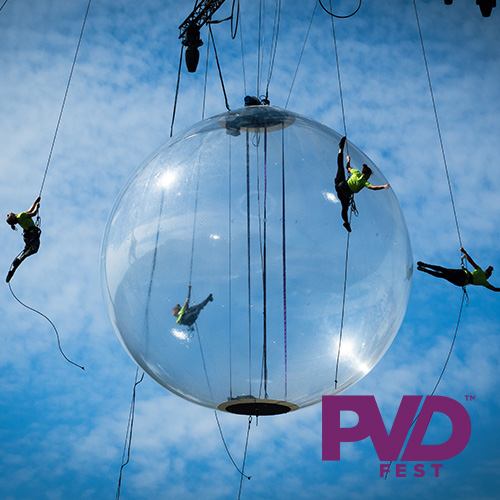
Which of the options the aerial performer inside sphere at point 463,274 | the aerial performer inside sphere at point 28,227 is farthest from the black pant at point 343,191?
the aerial performer inside sphere at point 28,227

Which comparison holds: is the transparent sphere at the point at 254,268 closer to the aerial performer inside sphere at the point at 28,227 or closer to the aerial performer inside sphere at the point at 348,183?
the aerial performer inside sphere at the point at 348,183

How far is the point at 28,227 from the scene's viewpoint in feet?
32.2

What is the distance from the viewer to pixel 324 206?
591 cm

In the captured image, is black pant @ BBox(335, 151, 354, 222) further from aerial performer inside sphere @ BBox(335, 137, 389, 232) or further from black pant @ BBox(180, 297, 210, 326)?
black pant @ BBox(180, 297, 210, 326)

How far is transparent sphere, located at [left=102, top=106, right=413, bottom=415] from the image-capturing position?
5.75m

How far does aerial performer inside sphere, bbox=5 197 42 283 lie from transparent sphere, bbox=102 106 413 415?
3412 mm

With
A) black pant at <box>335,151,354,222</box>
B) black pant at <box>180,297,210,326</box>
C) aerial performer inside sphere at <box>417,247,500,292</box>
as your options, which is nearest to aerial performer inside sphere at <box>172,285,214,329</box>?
black pant at <box>180,297,210,326</box>

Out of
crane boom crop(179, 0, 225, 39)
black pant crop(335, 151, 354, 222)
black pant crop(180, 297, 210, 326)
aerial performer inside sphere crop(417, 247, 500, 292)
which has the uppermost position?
crane boom crop(179, 0, 225, 39)

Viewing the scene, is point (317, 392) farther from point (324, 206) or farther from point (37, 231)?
Result: point (37, 231)

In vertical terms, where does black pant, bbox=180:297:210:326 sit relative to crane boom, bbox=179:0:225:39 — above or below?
below

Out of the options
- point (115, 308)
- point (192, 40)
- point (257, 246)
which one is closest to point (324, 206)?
point (257, 246)

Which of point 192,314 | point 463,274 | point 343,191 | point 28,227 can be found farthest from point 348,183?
point 28,227

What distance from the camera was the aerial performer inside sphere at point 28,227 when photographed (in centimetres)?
970

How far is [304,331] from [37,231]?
5.08 m
